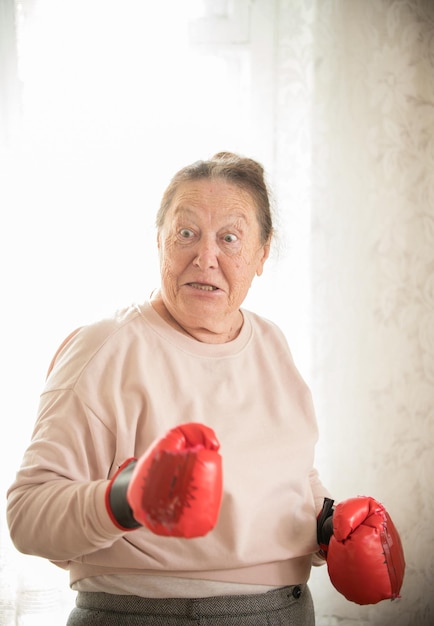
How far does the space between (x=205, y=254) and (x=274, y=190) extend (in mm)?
511

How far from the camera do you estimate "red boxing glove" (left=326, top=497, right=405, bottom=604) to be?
4.11 ft

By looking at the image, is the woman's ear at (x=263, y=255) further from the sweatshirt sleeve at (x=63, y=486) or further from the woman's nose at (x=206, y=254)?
the sweatshirt sleeve at (x=63, y=486)

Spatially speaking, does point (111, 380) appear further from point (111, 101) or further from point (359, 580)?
point (111, 101)

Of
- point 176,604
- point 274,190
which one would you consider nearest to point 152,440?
point 176,604

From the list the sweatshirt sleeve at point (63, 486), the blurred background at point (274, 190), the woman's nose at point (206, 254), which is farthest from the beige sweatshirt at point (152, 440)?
the blurred background at point (274, 190)

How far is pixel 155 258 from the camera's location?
183cm

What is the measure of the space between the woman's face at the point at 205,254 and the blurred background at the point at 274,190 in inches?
16.3

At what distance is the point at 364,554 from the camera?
4.09 ft

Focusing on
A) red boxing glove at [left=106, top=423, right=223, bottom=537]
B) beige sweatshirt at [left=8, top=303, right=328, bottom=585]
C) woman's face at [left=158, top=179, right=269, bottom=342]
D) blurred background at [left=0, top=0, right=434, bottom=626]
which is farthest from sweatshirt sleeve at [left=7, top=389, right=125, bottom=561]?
blurred background at [left=0, top=0, right=434, bottom=626]

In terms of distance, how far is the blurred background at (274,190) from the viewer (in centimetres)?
179

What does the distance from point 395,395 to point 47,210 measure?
1129 mm

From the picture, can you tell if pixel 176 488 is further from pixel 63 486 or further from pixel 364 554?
pixel 364 554

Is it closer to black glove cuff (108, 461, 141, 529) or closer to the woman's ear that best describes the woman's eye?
the woman's ear

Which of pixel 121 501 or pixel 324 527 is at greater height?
pixel 121 501
